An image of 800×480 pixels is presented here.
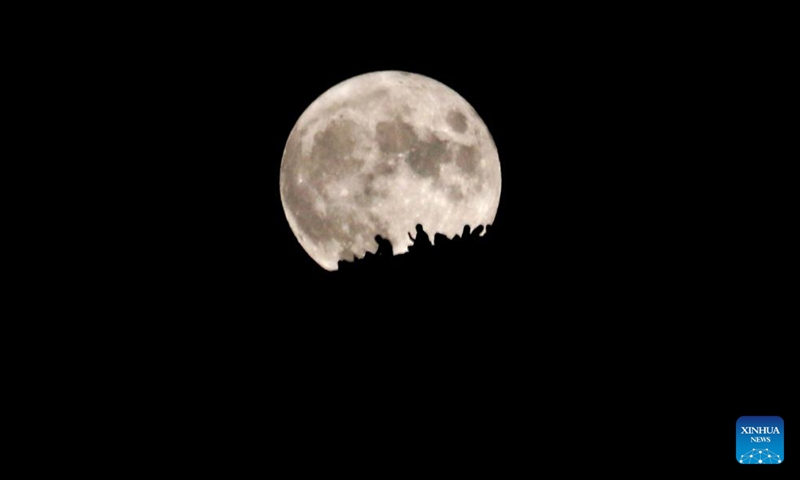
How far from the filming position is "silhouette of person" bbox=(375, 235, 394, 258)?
5.51 metres

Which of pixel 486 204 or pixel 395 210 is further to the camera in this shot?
pixel 486 204

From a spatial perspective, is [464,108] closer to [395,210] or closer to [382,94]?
[382,94]

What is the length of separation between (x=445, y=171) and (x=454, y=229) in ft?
1.49

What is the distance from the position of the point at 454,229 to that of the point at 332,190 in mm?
965

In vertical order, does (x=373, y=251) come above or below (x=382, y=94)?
below

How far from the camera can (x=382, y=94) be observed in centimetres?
565

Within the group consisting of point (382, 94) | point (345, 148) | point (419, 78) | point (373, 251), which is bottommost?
point (373, 251)

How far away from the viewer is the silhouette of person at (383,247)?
5.51 m

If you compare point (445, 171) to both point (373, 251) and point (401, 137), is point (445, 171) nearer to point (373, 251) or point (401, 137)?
point (401, 137)

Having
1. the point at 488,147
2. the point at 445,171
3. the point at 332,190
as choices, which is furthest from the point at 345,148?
the point at 488,147

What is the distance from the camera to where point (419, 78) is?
595 cm

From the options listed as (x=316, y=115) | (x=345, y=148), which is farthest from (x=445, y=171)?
(x=316, y=115)

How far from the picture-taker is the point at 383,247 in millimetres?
5547

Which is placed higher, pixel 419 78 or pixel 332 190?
pixel 419 78
